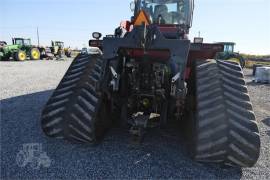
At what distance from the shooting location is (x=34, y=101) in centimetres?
684

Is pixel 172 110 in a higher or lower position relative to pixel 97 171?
higher

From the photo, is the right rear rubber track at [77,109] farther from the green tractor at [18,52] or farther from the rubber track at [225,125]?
the green tractor at [18,52]

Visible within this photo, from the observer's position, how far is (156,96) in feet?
12.6

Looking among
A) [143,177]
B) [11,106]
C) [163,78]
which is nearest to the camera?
[143,177]

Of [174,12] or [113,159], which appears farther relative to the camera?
[174,12]

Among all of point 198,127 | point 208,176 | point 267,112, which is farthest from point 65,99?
point 267,112

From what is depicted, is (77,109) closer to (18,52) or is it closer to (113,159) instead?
(113,159)

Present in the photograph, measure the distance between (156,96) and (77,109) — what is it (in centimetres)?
115

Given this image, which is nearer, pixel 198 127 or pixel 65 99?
pixel 198 127

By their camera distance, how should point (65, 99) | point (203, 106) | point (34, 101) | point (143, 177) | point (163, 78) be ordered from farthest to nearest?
point (34, 101)
point (65, 99)
point (163, 78)
point (203, 106)
point (143, 177)

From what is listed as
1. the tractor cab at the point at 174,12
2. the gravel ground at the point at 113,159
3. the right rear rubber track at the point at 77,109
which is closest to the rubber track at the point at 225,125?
the gravel ground at the point at 113,159

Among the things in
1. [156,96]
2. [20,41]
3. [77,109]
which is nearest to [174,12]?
[156,96]

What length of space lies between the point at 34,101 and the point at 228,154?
5240 millimetres

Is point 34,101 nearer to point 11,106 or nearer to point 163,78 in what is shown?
point 11,106
